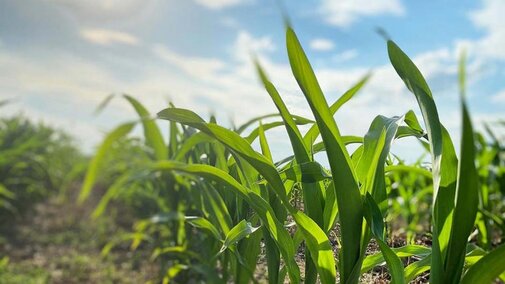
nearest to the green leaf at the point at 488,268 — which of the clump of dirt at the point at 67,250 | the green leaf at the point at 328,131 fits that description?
the green leaf at the point at 328,131

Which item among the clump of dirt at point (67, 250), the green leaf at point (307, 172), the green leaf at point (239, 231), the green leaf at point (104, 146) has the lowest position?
the clump of dirt at point (67, 250)

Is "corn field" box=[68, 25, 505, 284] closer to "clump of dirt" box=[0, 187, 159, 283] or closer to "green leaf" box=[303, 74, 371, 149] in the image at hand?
"green leaf" box=[303, 74, 371, 149]

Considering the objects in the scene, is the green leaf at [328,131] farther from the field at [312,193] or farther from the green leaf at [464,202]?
the green leaf at [464,202]

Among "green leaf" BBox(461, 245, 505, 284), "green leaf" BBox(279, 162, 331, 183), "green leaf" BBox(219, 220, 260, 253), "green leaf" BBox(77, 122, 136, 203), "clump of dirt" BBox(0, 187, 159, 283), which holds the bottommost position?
"clump of dirt" BBox(0, 187, 159, 283)

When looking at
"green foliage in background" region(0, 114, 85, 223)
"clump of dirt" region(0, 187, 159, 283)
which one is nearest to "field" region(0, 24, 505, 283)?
"clump of dirt" region(0, 187, 159, 283)

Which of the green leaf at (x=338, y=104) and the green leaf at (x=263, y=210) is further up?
the green leaf at (x=338, y=104)

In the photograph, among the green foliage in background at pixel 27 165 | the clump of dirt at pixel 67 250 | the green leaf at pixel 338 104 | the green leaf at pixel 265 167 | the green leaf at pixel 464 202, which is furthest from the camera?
the green foliage in background at pixel 27 165

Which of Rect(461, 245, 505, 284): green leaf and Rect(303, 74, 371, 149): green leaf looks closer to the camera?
Rect(461, 245, 505, 284): green leaf

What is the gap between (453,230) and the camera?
2.08ft

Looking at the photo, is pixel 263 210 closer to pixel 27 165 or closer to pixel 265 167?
pixel 265 167

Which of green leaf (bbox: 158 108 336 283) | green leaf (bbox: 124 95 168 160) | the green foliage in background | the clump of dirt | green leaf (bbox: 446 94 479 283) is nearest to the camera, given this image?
green leaf (bbox: 446 94 479 283)

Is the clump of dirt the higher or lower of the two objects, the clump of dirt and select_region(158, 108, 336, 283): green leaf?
the lower

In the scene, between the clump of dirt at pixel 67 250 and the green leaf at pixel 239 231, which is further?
the clump of dirt at pixel 67 250

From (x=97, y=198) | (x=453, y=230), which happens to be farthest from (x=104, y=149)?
(x=97, y=198)
